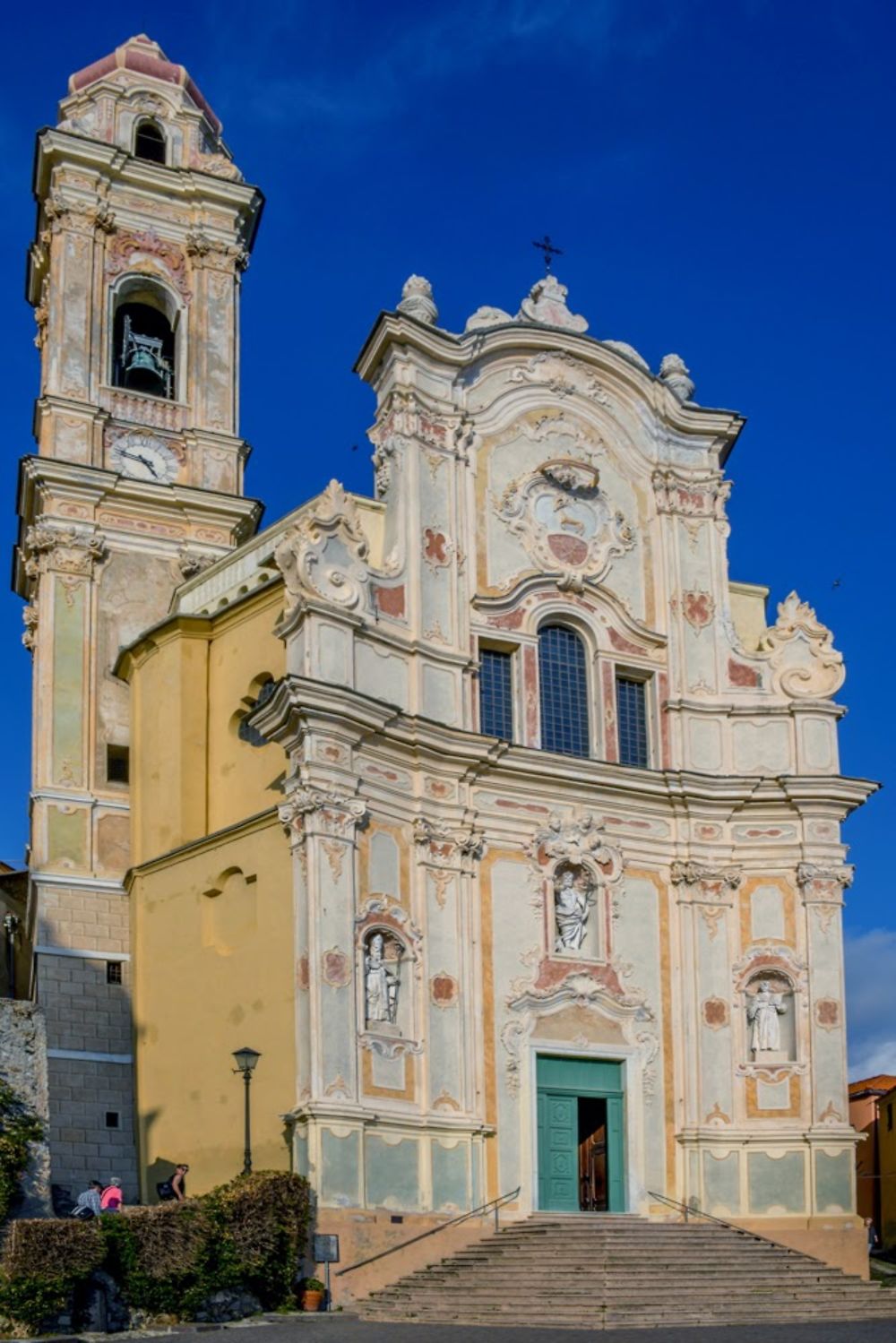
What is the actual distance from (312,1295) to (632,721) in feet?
40.8

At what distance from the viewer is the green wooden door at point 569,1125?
3050 cm

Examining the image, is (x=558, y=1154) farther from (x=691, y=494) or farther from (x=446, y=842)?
(x=691, y=494)

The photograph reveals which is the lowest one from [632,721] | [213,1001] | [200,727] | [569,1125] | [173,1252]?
[173,1252]

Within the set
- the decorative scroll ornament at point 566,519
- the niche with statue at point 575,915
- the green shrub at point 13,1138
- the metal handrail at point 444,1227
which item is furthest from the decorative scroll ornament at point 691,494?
the green shrub at point 13,1138

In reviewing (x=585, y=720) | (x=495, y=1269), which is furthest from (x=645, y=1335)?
(x=585, y=720)

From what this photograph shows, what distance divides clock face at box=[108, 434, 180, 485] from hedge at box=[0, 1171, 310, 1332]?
16747 mm

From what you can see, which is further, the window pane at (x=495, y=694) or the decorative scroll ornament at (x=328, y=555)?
the window pane at (x=495, y=694)

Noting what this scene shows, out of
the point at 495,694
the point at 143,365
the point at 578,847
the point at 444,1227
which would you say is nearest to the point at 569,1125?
the point at 444,1227

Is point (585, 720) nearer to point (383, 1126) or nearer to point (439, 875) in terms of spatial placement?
point (439, 875)

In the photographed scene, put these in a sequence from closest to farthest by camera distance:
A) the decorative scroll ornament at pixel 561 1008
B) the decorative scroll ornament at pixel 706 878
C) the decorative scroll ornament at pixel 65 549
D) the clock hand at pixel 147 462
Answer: the decorative scroll ornament at pixel 561 1008
the decorative scroll ornament at pixel 706 878
the decorative scroll ornament at pixel 65 549
the clock hand at pixel 147 462

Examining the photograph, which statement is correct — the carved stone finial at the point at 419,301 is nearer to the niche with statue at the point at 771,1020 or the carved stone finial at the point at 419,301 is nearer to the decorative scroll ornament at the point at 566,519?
the decorative scroll ornament at the point at 566,519

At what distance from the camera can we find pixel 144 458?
38.6 m

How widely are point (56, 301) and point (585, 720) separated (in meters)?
14.4

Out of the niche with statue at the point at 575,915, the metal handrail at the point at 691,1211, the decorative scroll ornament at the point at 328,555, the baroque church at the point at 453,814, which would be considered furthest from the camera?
the niche with statue at the point at 575,915
